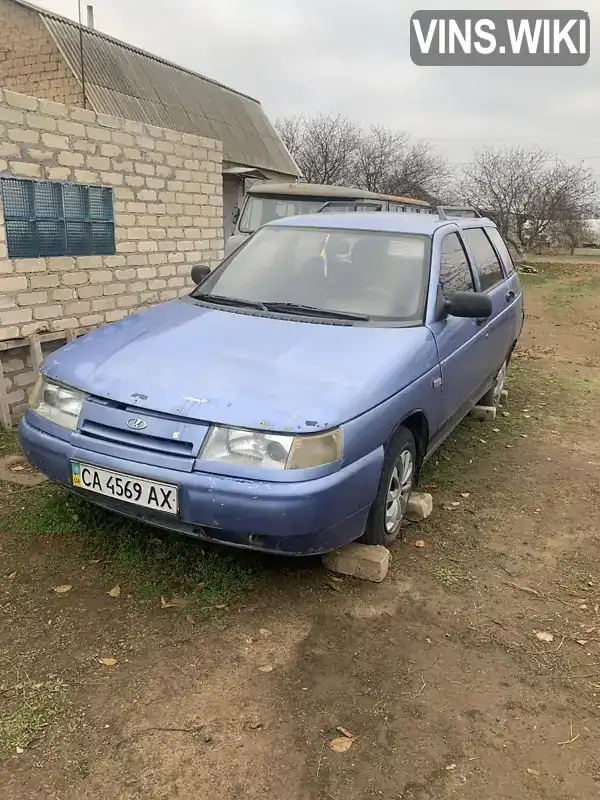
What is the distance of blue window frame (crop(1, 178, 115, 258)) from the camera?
5.61 metres

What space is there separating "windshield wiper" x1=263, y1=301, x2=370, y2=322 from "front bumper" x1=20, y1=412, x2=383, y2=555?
1.00m

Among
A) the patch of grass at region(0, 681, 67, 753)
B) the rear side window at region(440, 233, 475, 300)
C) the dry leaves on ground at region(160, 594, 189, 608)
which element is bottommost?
the dry leaves on ground at region(160, 594, 189, 608)

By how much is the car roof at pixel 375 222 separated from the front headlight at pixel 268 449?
2104 millimetres

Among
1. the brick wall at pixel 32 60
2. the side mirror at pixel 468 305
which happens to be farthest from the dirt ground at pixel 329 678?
the brick wall at pixel 32 60

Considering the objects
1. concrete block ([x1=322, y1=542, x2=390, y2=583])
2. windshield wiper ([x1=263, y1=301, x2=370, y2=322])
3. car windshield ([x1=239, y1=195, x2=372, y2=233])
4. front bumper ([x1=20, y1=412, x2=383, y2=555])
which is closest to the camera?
front bumper ([x1=20, y1=412, x2=383, y2=555])

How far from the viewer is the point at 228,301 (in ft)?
13.3

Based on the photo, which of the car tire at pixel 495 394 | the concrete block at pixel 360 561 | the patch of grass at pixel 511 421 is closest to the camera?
the concrete block at pixel 360 561

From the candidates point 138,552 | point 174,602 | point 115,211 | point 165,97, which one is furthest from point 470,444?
point 165,97

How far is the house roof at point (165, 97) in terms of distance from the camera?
16.9 meters

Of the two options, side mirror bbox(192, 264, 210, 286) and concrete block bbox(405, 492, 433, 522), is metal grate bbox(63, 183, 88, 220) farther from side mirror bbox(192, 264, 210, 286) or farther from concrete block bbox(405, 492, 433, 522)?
concrete block bbox(405, 492, 433, 522)

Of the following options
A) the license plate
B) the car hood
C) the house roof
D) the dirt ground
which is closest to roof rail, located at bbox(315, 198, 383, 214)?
the car hood

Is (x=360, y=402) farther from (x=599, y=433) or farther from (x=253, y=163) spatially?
(x=253, y=163)

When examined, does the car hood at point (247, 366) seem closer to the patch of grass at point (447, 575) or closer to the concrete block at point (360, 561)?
the concrete block at point (360, 561)

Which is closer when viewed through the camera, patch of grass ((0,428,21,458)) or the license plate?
the license plate
